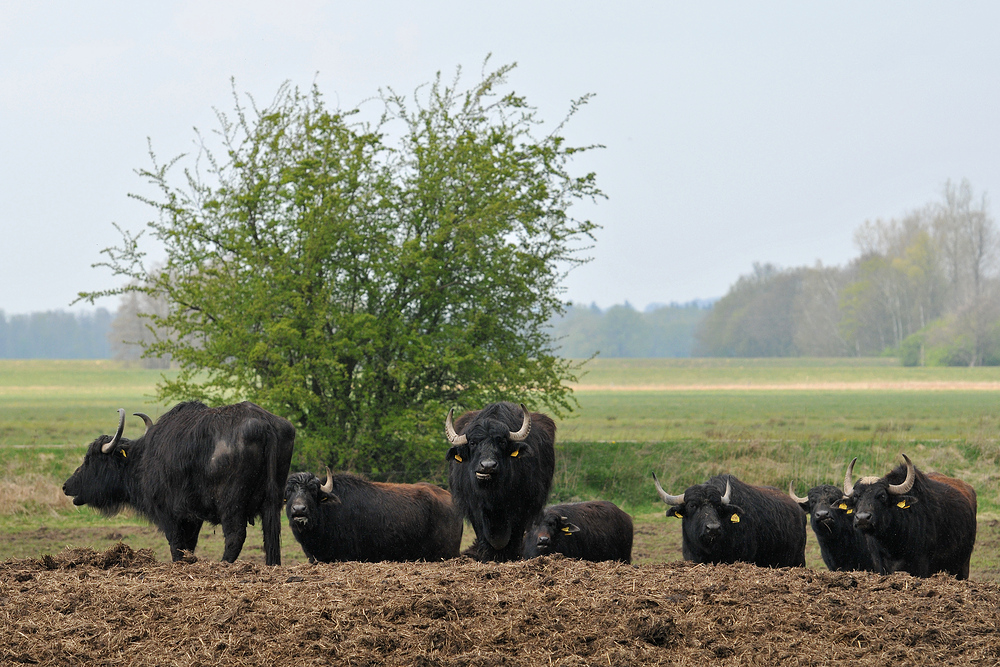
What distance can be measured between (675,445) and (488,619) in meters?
17.4

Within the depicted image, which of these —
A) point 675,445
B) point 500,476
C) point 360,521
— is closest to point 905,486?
point 500,476

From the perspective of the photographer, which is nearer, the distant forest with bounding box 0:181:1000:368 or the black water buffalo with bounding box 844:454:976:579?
the black water buffalo with bounding box 844:454:976:579

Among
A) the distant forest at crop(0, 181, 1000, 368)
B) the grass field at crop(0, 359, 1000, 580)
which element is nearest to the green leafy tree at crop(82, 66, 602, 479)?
the grass field at crop(0, 359, 1000, 580)

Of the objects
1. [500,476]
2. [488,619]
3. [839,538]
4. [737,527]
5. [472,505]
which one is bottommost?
[839,538]

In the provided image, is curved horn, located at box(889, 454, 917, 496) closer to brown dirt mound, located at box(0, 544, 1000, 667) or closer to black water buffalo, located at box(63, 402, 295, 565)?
brown dirt mound, located at box(0, 544, 1000, 667)

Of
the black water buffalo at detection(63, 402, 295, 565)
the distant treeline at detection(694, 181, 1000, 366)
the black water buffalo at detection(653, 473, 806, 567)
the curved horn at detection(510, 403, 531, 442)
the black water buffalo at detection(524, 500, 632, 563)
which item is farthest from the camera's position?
the distant treeline at detection(694, 181, 1000, 366)

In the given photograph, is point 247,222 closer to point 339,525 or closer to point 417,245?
point 417,245

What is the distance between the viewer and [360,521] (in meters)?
11.3

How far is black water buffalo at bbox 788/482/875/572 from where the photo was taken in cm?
1216

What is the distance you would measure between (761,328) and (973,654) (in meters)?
147

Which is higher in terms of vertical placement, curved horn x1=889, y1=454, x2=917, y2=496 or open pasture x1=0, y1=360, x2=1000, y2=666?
curved horn x1=889, y1=454, x2=917, y2=496

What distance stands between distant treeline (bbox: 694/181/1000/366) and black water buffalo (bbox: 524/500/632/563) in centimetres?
9819

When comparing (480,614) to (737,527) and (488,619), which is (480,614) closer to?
(488,619)

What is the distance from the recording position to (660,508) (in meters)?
20.2
